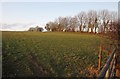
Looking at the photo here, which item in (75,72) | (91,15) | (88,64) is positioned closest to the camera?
(75,72)

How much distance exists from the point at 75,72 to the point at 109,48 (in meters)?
2.50

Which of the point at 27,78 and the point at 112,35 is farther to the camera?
the point at 112,35

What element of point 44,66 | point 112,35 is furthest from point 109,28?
point 44,66

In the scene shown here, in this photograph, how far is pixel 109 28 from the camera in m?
11.6

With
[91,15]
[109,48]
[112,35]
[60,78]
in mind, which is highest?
[91,15]

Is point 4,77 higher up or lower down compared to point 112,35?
lower down

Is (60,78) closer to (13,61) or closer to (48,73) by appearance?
(48,73)

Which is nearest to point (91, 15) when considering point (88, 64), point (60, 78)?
point (88, 64)

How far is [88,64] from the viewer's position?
12.4 meters

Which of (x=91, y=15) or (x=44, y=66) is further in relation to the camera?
(x=91, y=15)

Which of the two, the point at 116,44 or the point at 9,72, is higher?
the point at 116,44

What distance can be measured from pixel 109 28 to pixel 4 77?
613cm

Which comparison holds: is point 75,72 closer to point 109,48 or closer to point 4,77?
point 109,48

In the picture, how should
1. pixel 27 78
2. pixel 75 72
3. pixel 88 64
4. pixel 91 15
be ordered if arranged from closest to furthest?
1. pixel 27 78
2. pixel 75 72
3. pixel 88 64
4. pixel 91 15
